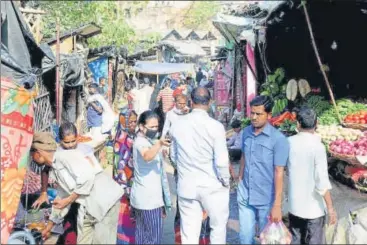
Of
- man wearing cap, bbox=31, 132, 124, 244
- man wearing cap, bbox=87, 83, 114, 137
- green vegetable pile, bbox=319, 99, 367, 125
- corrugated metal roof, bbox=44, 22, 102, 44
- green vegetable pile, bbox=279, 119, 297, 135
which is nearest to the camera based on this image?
man wearing cap, bbox=31, 132, 124, 244

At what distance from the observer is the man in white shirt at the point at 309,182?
4.12 meters

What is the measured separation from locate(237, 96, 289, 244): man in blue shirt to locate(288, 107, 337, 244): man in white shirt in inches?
4.7

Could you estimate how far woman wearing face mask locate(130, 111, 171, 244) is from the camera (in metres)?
4.48

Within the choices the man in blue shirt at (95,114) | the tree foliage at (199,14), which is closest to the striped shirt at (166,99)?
the man in blue shirt at (95,114)

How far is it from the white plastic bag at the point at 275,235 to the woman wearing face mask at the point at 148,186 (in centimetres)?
103

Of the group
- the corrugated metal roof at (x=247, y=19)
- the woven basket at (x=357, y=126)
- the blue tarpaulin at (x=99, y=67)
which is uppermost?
the corrugated metal roof at (x=247, y=19)

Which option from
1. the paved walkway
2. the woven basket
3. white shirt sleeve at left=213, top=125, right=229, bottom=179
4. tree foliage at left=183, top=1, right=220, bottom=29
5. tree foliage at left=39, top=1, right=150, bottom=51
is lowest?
the paved walkway

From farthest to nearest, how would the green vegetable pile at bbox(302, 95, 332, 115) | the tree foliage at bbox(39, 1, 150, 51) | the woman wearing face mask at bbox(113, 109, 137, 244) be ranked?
the tree foliage at bbox(39, 1, 150, 51) < the green vegetable pile at bbox(302, 95, 332, 115) < the woman wearing face mask at bbox(113, 109, 137, 244)

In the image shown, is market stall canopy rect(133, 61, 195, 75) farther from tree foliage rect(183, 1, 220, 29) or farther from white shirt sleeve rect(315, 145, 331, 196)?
tree foliage rect(183, 1, 220, 29)

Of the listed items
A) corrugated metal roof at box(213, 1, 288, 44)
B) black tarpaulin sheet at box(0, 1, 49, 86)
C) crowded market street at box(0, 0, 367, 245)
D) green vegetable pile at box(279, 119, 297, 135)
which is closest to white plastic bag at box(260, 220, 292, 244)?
crowded market street at box(0, 0, 367, 245)

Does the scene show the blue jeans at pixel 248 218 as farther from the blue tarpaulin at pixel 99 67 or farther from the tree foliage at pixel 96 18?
the tree foliage at pixel 96 18

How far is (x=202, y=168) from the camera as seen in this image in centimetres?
426

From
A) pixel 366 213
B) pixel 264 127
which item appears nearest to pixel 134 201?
pixel 264 127

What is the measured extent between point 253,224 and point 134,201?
1133 millimetres
